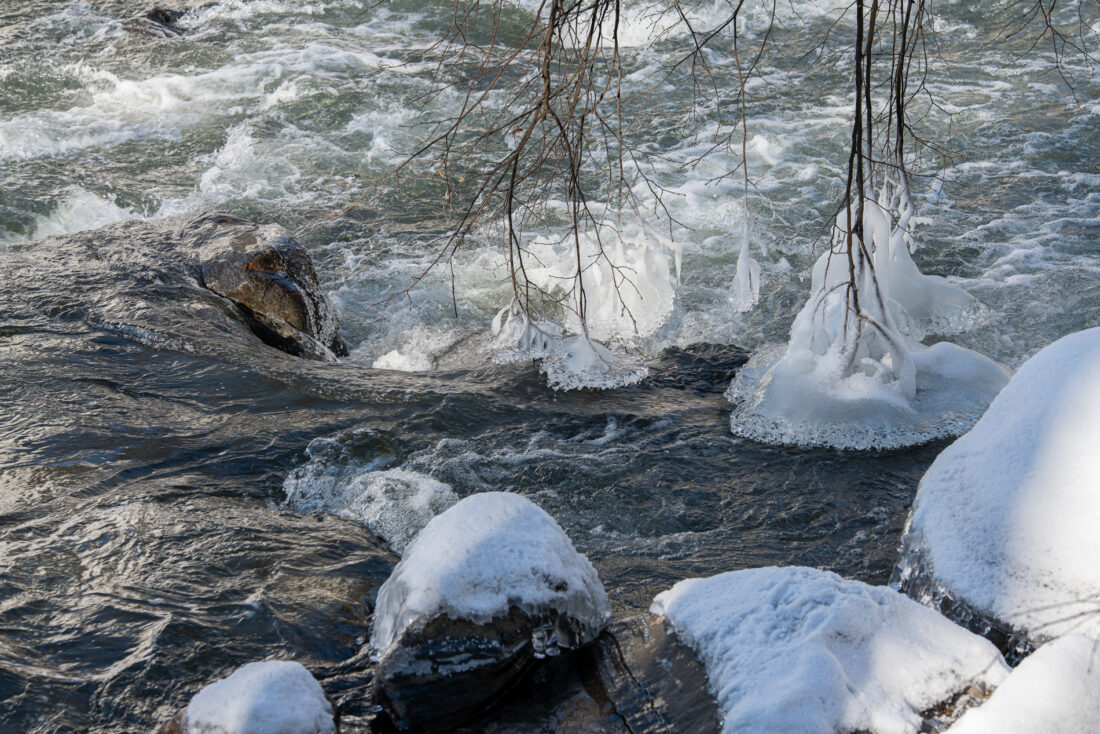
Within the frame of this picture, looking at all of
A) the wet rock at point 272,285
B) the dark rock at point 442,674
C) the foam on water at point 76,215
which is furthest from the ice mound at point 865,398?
the foam on water at point 76,215

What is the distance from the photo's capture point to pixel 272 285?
15.9 feet

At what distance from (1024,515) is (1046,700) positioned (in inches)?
29.8

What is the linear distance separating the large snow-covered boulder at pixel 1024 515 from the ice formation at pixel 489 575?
36.2 inches

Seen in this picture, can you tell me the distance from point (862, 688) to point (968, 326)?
3.50 m

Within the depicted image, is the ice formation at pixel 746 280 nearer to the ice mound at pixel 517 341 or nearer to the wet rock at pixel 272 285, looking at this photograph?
the ice mound at pixel 517 341

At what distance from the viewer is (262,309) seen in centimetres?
478

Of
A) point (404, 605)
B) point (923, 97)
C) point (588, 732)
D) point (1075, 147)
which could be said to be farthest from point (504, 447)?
point (923, 97)

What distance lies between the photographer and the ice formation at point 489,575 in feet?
7.37

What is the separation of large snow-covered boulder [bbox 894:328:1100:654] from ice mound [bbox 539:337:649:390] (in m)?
1.82

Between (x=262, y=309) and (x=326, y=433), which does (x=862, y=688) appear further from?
(x=262, y=309)

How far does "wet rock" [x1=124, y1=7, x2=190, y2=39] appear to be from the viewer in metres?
10.1

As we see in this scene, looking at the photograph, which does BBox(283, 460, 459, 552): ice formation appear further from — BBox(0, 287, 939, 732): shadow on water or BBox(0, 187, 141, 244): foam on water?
BBox(0, 187, 141, 244): foam on water

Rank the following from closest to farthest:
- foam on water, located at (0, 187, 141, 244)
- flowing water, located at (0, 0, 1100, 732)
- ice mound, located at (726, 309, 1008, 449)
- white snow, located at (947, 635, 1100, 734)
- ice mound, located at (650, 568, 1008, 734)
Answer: white snow, located at (947, 635, 1100, 734) → ice mound, located at (650, 568, 1008, 734) → flowing water, located at (0, 0, 1100, 732) → ice mound, located at (726, 309, 1008, 449) → foam on water, located at (0, 187, 141, 244)

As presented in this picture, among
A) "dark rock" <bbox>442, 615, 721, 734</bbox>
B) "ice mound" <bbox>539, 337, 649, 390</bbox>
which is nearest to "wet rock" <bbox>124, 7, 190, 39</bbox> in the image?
"ice mound" <bbox>539, 337, 649, 390</bbox>
